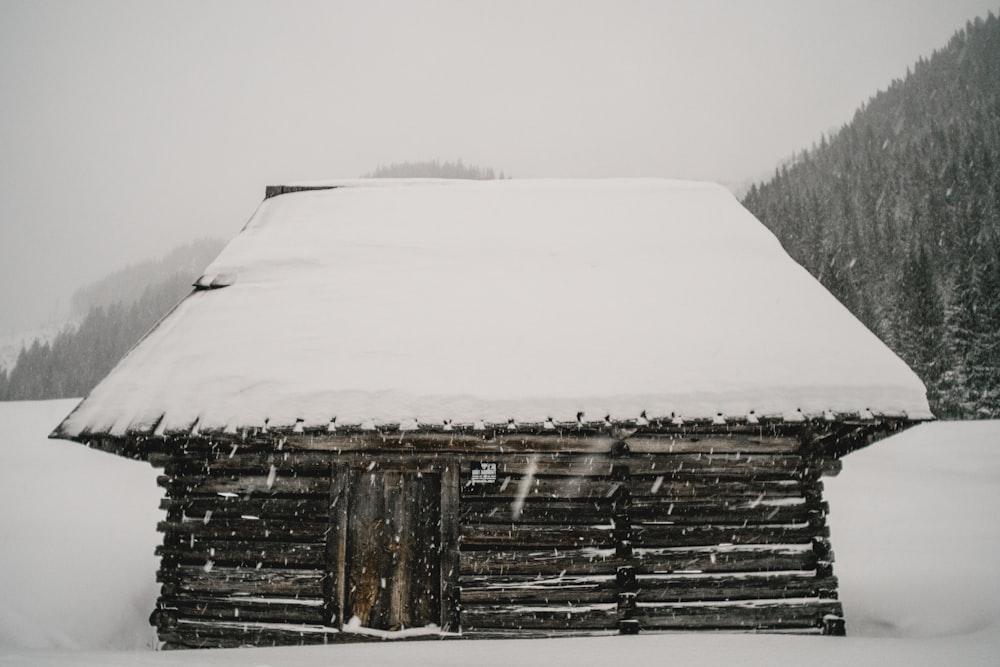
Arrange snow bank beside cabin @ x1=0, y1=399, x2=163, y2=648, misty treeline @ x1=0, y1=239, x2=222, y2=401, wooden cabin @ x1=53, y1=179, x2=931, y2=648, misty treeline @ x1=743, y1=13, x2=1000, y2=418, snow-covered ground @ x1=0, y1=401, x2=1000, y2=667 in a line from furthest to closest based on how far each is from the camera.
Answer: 1. misty treeline @ x1=0, y1=239, x2=222, y2=401
2. misty treeline @ x1=743, y1=13, x2=1000, y2=418
3. snow bank beside cabin @ x1=0, y1=399, x2=163, y2=648
4. wooden cabin @ x1=53, y1=179, x2=931, y2=648
5. snow-covered ground @ x1=0, y1=401, x2=1000, y2=667

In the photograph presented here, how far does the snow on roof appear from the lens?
5.64 metres

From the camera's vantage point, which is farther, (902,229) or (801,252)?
(902,229)

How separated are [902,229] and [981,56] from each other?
7402 cm

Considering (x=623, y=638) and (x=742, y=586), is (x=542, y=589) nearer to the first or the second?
(x=623, y=638)

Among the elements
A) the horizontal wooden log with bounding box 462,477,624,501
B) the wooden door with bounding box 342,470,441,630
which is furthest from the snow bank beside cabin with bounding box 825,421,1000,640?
the wooden door with bounding box 342,470,441,630

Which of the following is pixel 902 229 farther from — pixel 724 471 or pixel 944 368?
pixel 724 471

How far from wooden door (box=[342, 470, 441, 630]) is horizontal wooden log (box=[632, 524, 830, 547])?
228 cm

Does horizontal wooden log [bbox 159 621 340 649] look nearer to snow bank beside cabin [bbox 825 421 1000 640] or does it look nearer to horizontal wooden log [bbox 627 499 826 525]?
horizontal wooden log [bbox 627 499 826 525]

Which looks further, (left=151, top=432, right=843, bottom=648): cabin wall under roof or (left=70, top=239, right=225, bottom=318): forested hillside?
(left=70, top=239, right=225, bottom=318): forested hillside

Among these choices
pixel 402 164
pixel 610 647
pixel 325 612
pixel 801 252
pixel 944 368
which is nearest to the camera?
pixel 610 647

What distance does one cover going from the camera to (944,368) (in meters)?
→ 31.6

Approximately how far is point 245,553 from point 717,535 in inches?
203

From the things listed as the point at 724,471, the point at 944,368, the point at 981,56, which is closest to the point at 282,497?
the point at 724,471

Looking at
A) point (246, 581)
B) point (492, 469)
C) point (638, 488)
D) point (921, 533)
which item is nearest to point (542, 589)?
point (492, 469)
